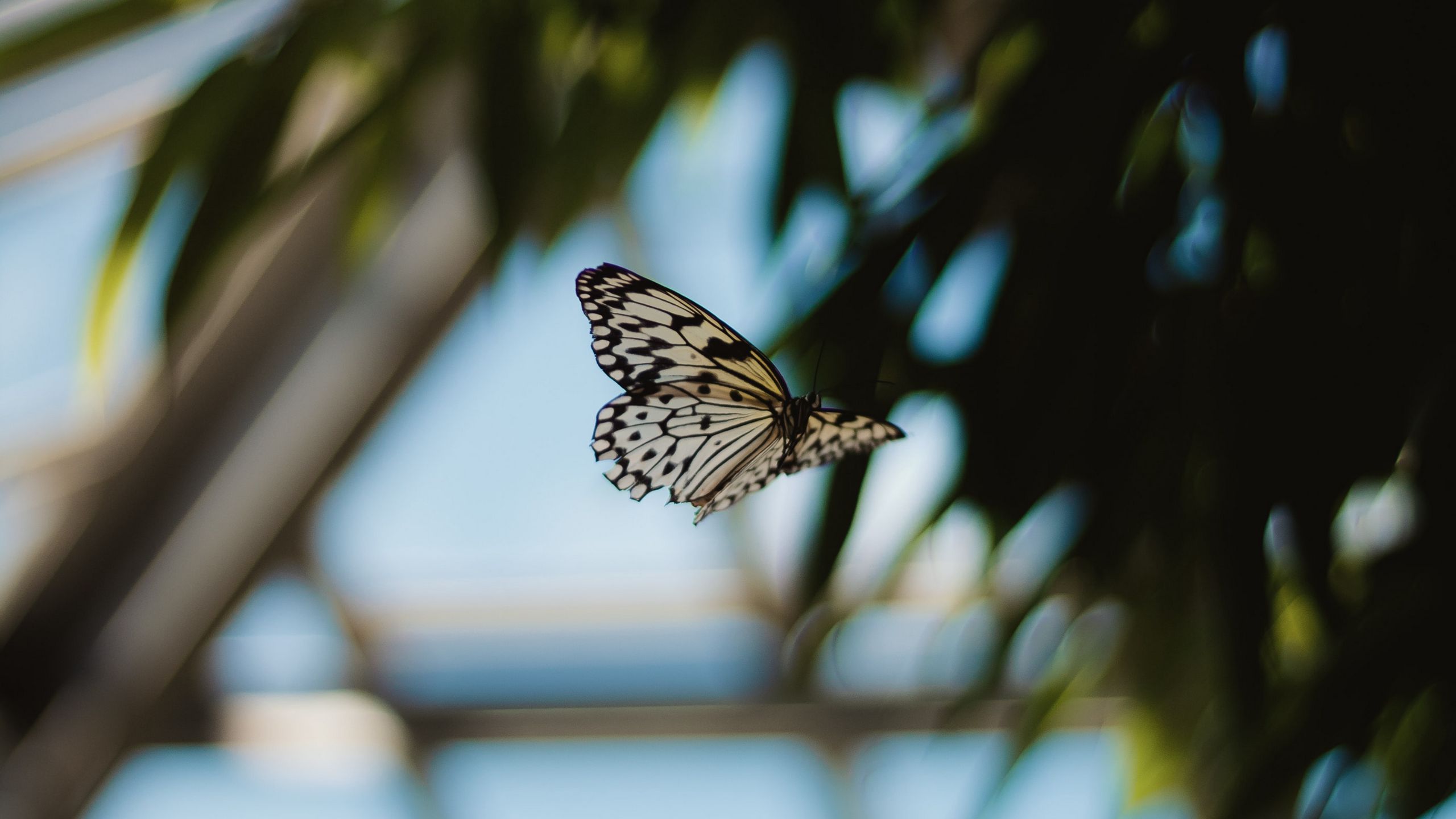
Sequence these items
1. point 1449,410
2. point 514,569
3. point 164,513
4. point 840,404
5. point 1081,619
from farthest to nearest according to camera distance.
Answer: point 514,569 < point 164,513 < point 1081,619 < point 1449,410 < point 840,404

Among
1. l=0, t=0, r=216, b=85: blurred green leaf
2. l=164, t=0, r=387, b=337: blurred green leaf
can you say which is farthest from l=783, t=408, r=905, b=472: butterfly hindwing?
l=0, t=0, r=216, b=85: blurred green leaf

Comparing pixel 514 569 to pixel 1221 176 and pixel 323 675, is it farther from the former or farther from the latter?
pixel 1221 176

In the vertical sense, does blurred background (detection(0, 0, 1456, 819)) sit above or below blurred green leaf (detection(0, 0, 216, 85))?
below

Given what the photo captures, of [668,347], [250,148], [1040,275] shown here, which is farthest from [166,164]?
[1040,275]

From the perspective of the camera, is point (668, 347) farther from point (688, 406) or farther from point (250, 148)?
point (250, 148)

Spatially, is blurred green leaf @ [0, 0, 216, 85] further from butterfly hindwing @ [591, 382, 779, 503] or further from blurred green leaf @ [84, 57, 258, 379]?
butterfly hindwing @ [591, 382, 779, 503]

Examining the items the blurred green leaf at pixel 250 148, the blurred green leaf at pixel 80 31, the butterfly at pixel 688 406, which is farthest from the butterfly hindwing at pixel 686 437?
the blurred green leaf at pixel 80 31

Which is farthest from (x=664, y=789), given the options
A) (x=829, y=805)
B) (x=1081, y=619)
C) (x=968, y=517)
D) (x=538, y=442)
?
(x=968, y=517)

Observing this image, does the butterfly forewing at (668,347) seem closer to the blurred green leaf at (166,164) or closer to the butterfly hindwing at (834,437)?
the butterfly hindwing at (834,437)
